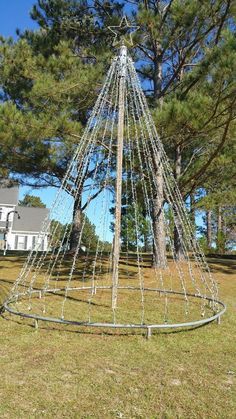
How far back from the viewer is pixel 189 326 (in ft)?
20.6

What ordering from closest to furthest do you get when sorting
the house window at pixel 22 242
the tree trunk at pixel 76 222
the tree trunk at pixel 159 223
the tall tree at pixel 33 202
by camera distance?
the tree trunk at pixel 159 223 < the tree trunk at pixel 76 222 < the house window at pixel 22 242 < the tall tree at pixel 33 202

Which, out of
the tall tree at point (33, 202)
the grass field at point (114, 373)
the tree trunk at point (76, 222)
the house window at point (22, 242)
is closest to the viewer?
the grass field at point (114, 373)

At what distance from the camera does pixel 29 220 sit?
1373 inches

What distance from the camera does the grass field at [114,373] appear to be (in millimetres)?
3523

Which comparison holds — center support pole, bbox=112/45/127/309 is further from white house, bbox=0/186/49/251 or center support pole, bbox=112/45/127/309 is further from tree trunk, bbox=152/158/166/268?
white house, bbox=0/186/49/251

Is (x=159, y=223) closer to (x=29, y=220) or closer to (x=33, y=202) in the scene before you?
(x=29, y=220)

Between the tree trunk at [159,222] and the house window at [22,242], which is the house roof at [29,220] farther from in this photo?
the tree trunk at [159,222]

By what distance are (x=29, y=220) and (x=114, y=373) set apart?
104 feet

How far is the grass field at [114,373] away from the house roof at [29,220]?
28.4m

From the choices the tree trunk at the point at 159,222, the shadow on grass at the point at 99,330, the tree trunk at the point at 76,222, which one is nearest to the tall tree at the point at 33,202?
the tree trunk at the point at 76,222

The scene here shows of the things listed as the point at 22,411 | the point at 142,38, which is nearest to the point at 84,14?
the point at 142,38

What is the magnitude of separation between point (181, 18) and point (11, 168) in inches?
275

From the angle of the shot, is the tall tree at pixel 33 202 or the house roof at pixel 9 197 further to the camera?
the tall tree at pixel 33 202

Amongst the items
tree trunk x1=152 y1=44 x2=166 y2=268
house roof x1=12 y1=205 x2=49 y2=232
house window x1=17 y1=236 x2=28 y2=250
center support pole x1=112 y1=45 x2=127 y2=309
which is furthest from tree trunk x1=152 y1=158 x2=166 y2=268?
house window x1=17 y1=236 x2=28 y2=250
